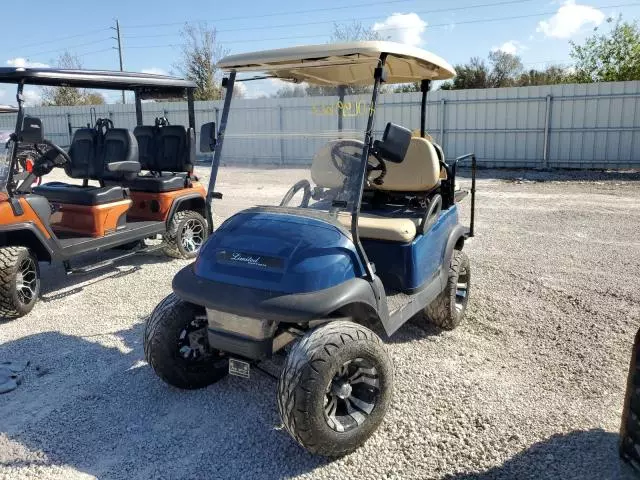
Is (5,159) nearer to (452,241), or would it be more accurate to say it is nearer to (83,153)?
(83,153)

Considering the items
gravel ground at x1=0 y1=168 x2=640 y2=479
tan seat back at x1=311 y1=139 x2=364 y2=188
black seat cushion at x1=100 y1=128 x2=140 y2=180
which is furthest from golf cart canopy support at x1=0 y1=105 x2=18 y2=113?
tan seat back at x1=311 y1=139 x2=364 y2=188

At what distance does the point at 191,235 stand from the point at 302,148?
3.19 m

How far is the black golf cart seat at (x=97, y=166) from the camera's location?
5.39 meters

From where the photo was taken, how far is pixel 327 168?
3.29 meters

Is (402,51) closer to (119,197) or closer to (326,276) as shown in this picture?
(326,276)

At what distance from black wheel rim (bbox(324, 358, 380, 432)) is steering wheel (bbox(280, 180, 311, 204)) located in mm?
1057

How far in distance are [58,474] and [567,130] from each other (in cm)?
1435

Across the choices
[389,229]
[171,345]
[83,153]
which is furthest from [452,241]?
[83,153]

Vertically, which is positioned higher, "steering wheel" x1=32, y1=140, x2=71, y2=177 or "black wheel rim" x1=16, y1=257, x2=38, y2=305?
"steering wheel" x1=32, y1=140, x2=71, y2=177

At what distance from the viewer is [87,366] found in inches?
145

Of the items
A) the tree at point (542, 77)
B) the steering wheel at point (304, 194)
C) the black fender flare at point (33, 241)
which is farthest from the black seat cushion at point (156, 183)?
the tree at point (542, 77)

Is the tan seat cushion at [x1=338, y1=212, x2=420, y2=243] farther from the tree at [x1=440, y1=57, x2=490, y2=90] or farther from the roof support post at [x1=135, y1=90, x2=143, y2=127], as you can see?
the tree at [x1=440, y1=57, x2=490, y2=90]

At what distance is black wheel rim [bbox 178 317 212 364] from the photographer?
10.4ft

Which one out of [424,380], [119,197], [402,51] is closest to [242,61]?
[402,51]
